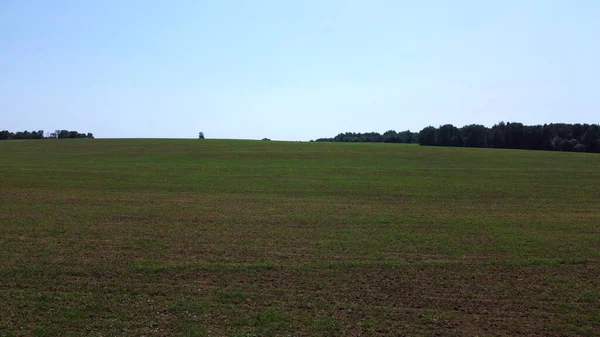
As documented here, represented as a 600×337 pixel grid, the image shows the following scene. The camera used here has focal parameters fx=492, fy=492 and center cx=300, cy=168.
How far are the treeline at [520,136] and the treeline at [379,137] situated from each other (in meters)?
23.5

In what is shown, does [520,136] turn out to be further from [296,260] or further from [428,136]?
[296,260]

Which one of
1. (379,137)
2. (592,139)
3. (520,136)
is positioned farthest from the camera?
(379,137)

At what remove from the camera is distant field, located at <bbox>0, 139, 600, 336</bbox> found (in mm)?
9039

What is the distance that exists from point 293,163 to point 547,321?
4019 centimetres

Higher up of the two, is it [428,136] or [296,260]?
[428,136]

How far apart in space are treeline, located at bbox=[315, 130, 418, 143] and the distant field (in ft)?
353

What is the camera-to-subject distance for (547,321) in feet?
30.0

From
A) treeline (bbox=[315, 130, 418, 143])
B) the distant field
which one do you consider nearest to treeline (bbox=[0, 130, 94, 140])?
treeline (bbox=[315, 130, 418, 143])

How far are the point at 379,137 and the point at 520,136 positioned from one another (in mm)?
52077

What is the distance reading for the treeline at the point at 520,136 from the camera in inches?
3585

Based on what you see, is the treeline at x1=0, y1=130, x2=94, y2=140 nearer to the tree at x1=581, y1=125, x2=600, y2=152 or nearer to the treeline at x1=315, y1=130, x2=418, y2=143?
the treeline at x1=315, y1=130, x2=418, y2=143

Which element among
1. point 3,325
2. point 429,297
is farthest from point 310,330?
point 3,325

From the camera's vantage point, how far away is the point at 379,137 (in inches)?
5935

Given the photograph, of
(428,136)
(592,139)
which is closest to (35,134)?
(428,136)
